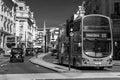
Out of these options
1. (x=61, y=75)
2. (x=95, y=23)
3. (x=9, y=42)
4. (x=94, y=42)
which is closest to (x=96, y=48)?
(x=94, y=42)

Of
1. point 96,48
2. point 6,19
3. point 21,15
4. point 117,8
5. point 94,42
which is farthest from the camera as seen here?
point 21,15

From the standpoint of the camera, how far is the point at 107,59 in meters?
25.8

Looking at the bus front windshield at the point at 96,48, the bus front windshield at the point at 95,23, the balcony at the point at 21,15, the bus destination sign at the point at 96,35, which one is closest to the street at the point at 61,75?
the bus front windshield at the point at 96,48

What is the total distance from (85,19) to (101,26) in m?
1.43

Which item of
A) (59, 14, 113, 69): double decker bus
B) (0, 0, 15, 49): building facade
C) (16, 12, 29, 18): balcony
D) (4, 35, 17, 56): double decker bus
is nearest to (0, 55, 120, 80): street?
(59, 14, 113, 69): double decker bus

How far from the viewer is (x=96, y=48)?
26.0 m

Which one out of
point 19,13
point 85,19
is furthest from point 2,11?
point 85,19

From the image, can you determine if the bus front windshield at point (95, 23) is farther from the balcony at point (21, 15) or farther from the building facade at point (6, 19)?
the balcony at point (21, 15)

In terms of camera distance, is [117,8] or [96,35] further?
[117,8]

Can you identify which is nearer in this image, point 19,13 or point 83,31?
point 83,31

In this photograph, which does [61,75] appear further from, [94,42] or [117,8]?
[117,8]

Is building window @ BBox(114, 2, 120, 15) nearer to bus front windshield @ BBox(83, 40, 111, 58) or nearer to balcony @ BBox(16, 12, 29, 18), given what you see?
bus front windshield @ BBox(83, 40, 111, 58)

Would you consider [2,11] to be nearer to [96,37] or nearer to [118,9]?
[118,9]

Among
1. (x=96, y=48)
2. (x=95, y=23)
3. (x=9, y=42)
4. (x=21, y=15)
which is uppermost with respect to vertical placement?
(x=21, y=15)
